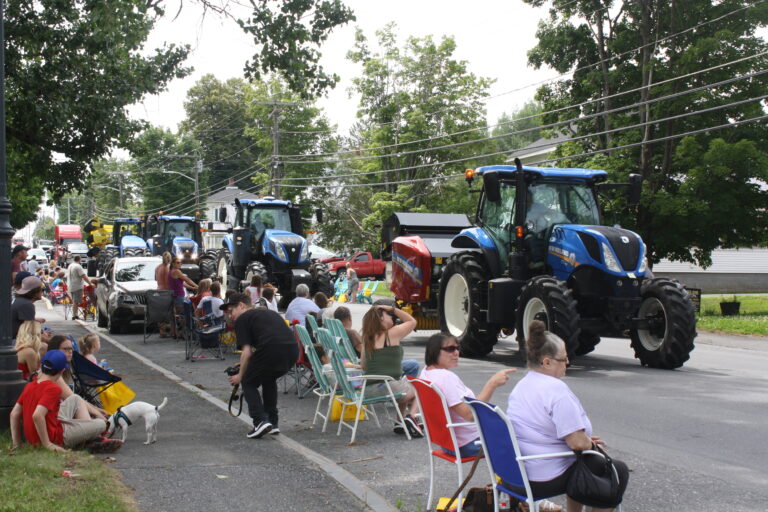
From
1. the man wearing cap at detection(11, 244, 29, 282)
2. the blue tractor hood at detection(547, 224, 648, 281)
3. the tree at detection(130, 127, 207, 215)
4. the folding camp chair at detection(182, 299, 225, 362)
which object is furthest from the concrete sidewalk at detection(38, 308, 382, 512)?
the tree at detection(130, 127, 207, 215)

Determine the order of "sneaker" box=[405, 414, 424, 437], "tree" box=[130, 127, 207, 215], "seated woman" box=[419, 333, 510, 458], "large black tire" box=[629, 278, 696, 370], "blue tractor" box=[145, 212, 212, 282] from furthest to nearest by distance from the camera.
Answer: "tree" box=[130, 127, 207, 215]
"blue tractor" box=[145, 212, 212, 282]
"large black tire" box=[629, 278, 696, 370]
"sneaker" box=[405, 414, 424, 437]
"seated woman" box=[419, 333, 510, 458]

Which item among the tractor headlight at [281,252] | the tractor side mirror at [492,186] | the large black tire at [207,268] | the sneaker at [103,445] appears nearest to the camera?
the sneaker at [103,445]

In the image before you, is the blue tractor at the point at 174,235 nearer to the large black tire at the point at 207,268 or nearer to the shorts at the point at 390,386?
the large black tire at the point at 207,268

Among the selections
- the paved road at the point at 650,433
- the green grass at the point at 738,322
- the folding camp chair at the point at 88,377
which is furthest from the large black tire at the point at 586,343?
the folding camp chair at the point at 88,377

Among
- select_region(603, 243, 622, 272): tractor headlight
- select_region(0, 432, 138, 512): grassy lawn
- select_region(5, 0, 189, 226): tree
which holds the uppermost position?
select_region(5, 0, 189, 226): tree

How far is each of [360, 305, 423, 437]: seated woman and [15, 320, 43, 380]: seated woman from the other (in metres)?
3.43

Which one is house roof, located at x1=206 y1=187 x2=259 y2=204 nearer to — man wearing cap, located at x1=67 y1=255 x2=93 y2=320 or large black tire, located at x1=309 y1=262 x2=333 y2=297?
man wearing cap, located at x1=67 y1=255 x2=93 y2=320

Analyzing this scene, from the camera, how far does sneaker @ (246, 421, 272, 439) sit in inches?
334

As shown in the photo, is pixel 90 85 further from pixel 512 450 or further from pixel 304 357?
pixel 512 450

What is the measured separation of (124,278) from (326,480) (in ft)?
54.3

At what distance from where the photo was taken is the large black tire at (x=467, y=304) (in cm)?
1489

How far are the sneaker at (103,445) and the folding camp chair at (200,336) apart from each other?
7816 mm

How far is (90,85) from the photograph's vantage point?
19141 millimetres

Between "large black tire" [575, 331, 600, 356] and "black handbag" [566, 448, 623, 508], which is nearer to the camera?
"black handbag" [566, 448, 623, 508]
